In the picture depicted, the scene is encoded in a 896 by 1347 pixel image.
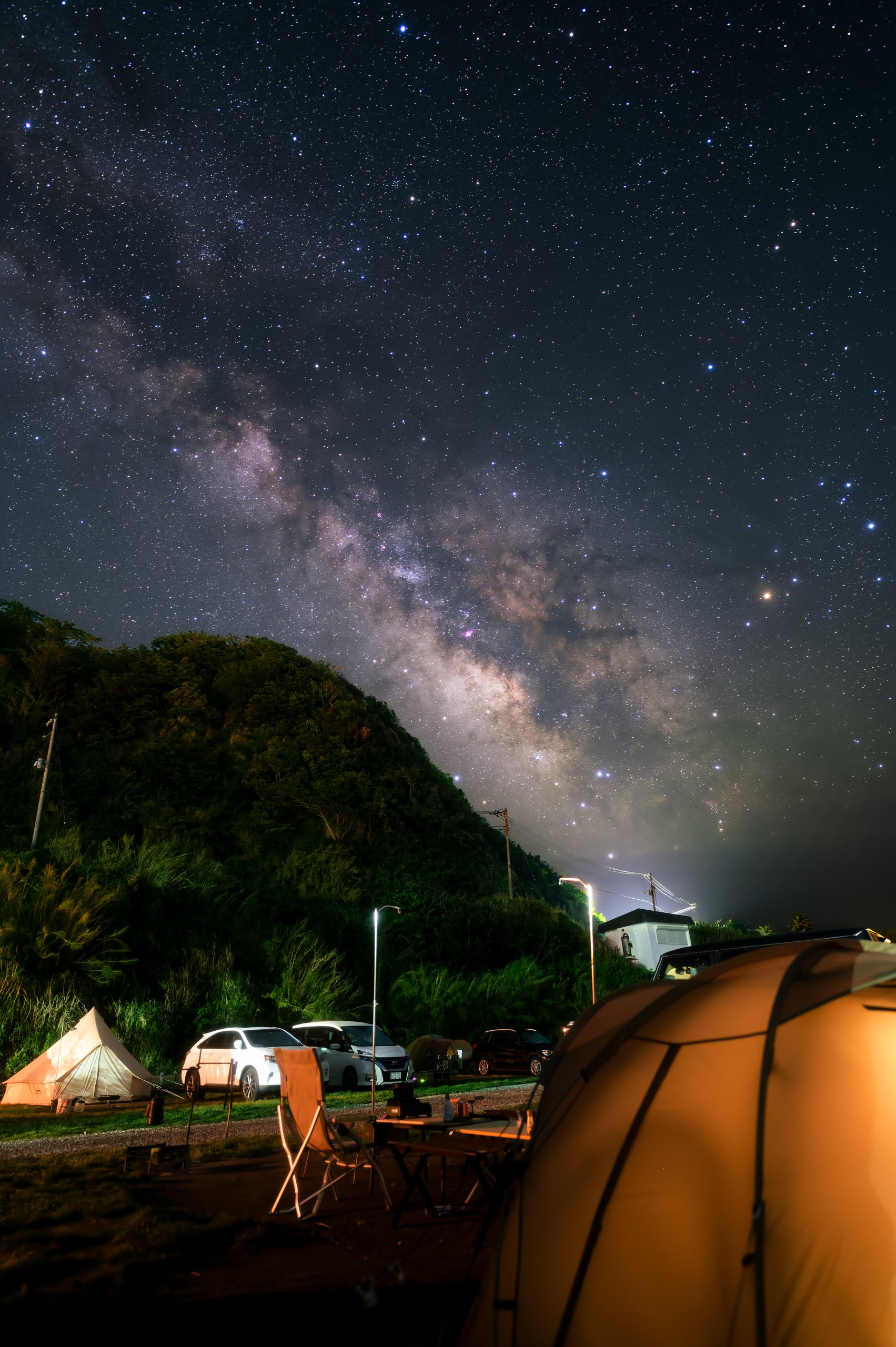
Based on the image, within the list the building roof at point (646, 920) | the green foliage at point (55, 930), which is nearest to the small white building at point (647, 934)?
the building roof at point (646, 920)

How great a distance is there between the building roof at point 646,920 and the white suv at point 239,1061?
3562 centimetres

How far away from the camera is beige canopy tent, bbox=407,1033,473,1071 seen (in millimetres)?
21469

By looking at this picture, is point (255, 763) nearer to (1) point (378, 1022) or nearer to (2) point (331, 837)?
(2) point (331, 837)

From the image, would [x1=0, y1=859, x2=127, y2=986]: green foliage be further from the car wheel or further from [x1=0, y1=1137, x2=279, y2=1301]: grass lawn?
[x1=0, y1=1137, x2=279, y2=1301]: grass lawn

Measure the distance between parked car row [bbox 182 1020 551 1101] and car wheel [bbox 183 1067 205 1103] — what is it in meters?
0.02

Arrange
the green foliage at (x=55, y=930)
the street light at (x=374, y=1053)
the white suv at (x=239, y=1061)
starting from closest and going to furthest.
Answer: the street light at (x=374, y=1053) < the white suv at (x=239, y=1061) < the green foliage at (x=55, y=930)

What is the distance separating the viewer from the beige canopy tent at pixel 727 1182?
9.63 feet

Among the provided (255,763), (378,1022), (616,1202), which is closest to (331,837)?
(255,763)

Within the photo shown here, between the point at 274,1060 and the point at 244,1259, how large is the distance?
10.2m

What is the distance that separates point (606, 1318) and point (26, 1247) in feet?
13.5

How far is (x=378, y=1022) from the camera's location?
25.4 meters

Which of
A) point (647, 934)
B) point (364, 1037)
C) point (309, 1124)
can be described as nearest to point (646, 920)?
point (647, 934)

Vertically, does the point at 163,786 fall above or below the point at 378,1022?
above

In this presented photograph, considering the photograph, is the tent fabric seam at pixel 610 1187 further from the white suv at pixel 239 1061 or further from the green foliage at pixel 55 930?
the green foliage at pixel 55 930
